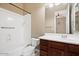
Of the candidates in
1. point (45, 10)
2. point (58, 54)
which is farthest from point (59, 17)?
point (58, 54)

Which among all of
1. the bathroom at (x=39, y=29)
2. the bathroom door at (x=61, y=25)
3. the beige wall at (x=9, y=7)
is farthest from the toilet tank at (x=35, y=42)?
the beige wall at (x=9, y=7)

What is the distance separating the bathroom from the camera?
1.58 metres

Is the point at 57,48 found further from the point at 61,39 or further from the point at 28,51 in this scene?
the point at 28,51

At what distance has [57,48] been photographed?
167 centimetres

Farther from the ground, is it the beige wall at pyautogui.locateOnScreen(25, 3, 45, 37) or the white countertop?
the beige wall at pyautogui.locateOnScreen(25, 3, 45, 37)

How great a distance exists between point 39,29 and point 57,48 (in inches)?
16.0

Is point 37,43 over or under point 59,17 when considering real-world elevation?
under

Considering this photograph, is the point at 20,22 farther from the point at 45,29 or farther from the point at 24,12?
the point at 45,29

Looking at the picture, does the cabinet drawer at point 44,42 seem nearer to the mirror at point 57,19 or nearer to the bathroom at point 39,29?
the bathroom at point 39,29

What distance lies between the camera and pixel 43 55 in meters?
1.59

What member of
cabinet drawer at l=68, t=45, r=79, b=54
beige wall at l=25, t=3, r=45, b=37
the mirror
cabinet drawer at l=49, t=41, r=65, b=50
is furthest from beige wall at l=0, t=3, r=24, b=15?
cabinet drawer at l=68, t=45, r=79, b=54

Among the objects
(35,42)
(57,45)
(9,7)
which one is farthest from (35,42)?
(9,7)

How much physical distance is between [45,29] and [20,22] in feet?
1.30

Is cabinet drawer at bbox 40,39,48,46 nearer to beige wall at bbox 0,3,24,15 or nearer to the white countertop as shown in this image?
the white countertop
